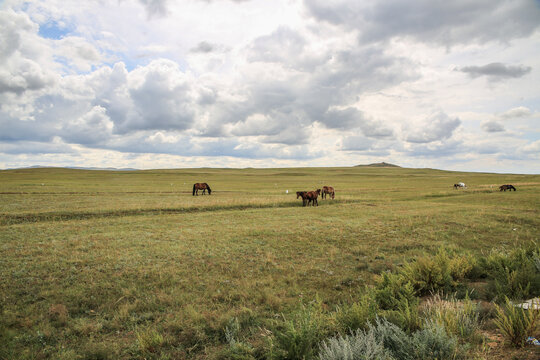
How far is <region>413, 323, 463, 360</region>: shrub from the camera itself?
367 cm

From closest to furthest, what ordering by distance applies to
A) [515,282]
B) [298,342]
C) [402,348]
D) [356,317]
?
[402,348], [298,342], [356,317], [515,282]

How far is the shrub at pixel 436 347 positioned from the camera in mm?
3668

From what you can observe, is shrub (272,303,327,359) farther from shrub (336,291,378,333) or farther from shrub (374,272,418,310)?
shrub (374,272,418,310)

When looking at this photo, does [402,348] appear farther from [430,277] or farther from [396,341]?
[430,277]

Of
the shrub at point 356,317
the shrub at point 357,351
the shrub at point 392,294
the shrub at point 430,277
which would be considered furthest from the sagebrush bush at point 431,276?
the shrub at point 357,351

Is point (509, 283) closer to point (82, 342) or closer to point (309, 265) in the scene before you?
point (309, 265)

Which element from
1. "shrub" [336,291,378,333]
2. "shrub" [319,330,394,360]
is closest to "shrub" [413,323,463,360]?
"shrub" [319,330,394,360]

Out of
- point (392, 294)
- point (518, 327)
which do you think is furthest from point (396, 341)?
point (392, 294)

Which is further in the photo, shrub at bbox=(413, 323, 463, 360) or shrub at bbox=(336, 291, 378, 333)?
shrub at bbox=(336, 291, 378, 333)

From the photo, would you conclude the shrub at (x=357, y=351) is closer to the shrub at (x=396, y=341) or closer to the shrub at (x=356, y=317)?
the shrub at (x=396, y=341)

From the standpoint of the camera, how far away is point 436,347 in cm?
386

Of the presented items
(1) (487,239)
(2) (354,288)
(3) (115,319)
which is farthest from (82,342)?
(1) (487,239)

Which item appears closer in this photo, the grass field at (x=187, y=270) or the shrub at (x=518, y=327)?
the shrub at (x=518, y=327)

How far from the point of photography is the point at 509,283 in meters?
6.15
